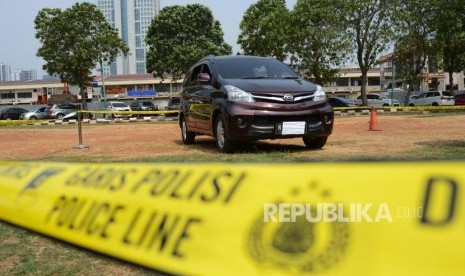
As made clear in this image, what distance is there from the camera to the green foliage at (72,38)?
41.4 meters

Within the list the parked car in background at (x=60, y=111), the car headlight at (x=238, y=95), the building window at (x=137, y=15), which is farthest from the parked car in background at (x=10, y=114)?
the building window at (x=137, y=15)

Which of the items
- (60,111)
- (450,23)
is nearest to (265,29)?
(450,23)

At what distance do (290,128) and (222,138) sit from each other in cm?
108

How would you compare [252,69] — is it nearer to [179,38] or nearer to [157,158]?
[157,158]

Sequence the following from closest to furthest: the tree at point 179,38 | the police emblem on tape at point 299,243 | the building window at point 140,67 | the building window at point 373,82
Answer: the police emblem on tape at point 299,243 < the tree at point 179,38 < the building window at point 373,82 < the building window at point 140,67

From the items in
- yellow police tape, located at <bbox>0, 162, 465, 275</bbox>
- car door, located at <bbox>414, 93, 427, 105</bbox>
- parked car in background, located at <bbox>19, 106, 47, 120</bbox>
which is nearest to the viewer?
yellow police tape, located at <bbox>0, 162, 465, 275</bbox>

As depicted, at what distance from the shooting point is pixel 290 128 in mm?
7211

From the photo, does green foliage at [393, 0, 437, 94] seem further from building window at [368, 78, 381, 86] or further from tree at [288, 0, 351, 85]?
building window at [368, 78, 381, 86]

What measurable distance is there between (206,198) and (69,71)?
42725 millimetres

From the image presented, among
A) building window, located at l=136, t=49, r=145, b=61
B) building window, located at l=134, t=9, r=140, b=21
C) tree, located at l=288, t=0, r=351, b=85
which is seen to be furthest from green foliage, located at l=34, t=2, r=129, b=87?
building window, located at l=134, t=9, r=140, b=21

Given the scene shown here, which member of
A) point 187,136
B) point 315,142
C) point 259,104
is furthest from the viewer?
point 187,136

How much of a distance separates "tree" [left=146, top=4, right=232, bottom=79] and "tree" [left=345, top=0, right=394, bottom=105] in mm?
15250

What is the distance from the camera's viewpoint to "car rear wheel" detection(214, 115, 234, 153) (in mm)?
7512

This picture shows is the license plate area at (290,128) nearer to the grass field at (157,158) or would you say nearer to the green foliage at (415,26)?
the grass field at (157,158)
